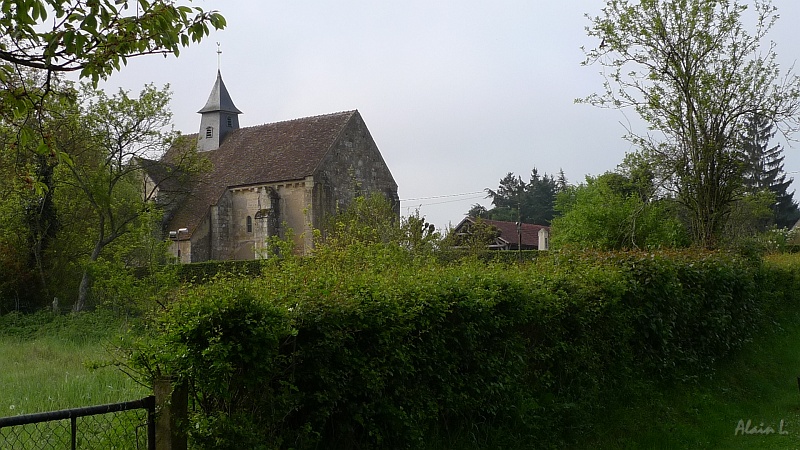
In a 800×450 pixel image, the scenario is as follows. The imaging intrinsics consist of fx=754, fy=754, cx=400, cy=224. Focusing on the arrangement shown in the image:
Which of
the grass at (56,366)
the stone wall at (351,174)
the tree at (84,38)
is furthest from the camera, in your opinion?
the stone wall at (351,174)

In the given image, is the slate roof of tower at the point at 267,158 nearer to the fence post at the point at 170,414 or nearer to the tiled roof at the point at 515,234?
the tiled roof at the point at 515,234

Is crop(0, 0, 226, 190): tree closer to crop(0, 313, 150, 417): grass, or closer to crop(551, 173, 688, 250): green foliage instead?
crop(0, 313, 150, 417): grass

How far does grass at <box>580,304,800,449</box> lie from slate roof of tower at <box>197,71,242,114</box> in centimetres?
4733

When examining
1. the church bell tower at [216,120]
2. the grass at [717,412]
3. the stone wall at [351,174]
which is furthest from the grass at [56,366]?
the church bell tower at [216,120]

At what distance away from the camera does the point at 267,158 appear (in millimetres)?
50031

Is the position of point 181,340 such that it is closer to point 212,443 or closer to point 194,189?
point 212,443

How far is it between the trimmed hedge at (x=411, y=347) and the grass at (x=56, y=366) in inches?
38.7

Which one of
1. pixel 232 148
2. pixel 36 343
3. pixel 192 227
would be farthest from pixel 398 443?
pixel 232 148

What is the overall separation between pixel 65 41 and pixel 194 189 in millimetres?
47647

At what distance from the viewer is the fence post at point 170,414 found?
16.8ft

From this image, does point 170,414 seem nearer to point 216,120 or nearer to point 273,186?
point 273,186

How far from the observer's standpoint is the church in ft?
153

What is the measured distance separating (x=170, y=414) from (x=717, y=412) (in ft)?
29.4

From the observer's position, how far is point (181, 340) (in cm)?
513
